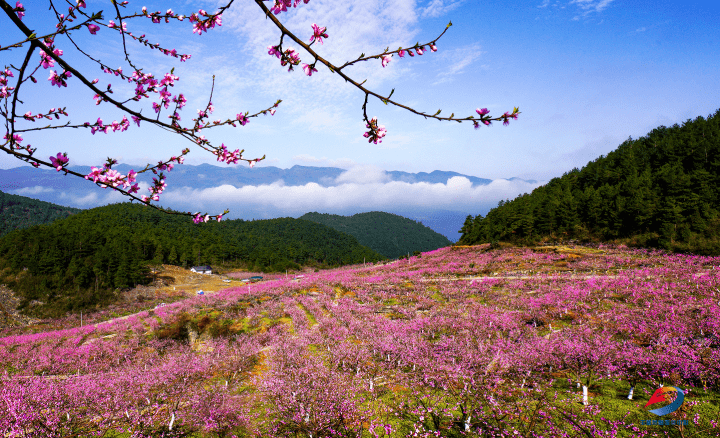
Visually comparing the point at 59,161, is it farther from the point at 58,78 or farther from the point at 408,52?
the point at 408,52

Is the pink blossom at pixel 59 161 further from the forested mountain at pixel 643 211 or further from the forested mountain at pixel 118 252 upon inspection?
the forested mountain at pixel 118 252

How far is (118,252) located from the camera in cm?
6894

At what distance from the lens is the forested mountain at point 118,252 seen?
6124 cm

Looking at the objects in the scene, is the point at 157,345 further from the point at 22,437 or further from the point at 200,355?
the point at 22,437

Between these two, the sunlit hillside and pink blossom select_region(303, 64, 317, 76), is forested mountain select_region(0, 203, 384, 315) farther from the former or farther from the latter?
pink blossom select_region(303, 64, 317, 76)

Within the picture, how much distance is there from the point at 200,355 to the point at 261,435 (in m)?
7.90

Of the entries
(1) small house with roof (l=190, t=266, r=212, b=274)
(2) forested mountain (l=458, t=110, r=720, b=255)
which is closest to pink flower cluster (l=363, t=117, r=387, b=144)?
(2) forested mountain (l=458, t=110, r=720, b=255)

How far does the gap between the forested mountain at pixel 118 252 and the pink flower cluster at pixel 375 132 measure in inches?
2943

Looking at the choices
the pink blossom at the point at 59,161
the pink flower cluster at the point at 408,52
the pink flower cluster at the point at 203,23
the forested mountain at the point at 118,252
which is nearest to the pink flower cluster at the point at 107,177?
the pink blossom at the point at 59,161

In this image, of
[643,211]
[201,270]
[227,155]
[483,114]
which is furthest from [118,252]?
[643,211]

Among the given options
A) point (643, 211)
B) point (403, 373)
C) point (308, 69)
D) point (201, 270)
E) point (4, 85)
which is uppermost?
point (643, 211)

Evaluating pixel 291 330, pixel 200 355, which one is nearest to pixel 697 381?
pixel 291 330

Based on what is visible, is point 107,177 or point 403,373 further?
point 403,373

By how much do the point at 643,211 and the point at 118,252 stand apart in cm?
10511
